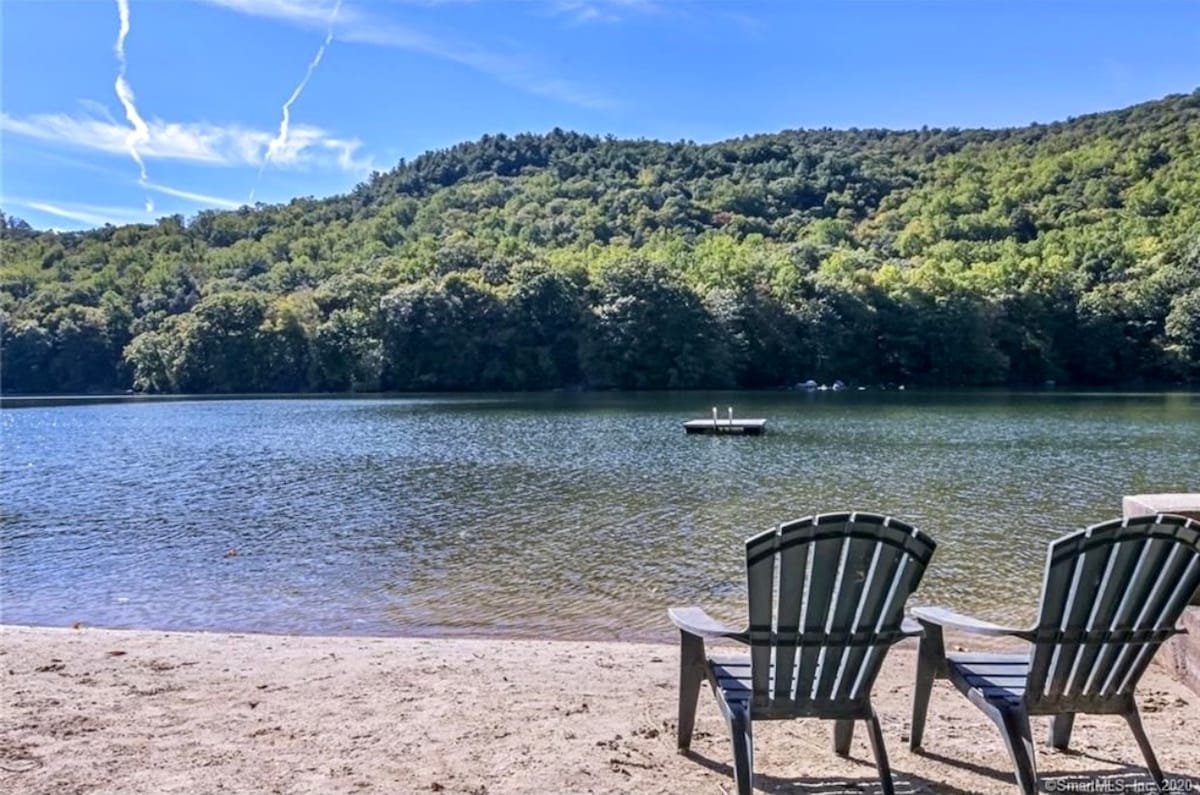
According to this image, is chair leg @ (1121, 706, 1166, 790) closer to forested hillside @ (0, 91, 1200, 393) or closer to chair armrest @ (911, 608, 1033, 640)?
chair armrest @ (911, 608, 1033, 640)

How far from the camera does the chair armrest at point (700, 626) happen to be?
3289 millimetres

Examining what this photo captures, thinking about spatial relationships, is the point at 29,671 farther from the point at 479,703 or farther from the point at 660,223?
the point at 660,223

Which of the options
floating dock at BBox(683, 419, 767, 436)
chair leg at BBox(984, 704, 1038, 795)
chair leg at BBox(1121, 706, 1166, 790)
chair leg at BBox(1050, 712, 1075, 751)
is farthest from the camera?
floating dock at BBox(683, 419, 767, 436)

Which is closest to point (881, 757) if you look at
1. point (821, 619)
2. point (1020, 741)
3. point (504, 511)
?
point (1020, 741)

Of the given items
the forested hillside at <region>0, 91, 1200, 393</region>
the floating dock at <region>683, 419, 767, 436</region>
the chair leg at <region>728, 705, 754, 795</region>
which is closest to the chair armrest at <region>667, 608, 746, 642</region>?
the chair leg at <region>728, 705, 754, 795</region>

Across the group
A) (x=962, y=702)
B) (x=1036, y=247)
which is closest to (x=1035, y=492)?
(x=962, y=702)

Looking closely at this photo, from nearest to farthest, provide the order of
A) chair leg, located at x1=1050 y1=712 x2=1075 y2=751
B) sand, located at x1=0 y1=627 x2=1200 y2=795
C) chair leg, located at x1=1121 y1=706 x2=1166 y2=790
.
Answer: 1. chair leg, located at x1=1121 y1=706 x2=1166 y2=790
2. sand, located at x1=0 y1=627 x2=1200 y2=795
3. chair leg, located at x1=1050 y1=712 x2=1075 y2=751

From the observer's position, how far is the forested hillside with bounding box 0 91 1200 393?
235 feet

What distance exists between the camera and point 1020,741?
322cm

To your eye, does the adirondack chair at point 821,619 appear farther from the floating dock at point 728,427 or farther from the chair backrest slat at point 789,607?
the floating dock at point 728,427

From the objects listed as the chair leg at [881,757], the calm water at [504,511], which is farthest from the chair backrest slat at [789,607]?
the calm water at [504,511]

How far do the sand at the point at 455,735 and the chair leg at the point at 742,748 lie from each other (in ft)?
1.20

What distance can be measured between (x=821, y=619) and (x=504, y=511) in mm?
12854

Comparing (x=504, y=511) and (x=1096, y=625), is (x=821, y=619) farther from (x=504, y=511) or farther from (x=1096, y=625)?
(x=504, y=511)
